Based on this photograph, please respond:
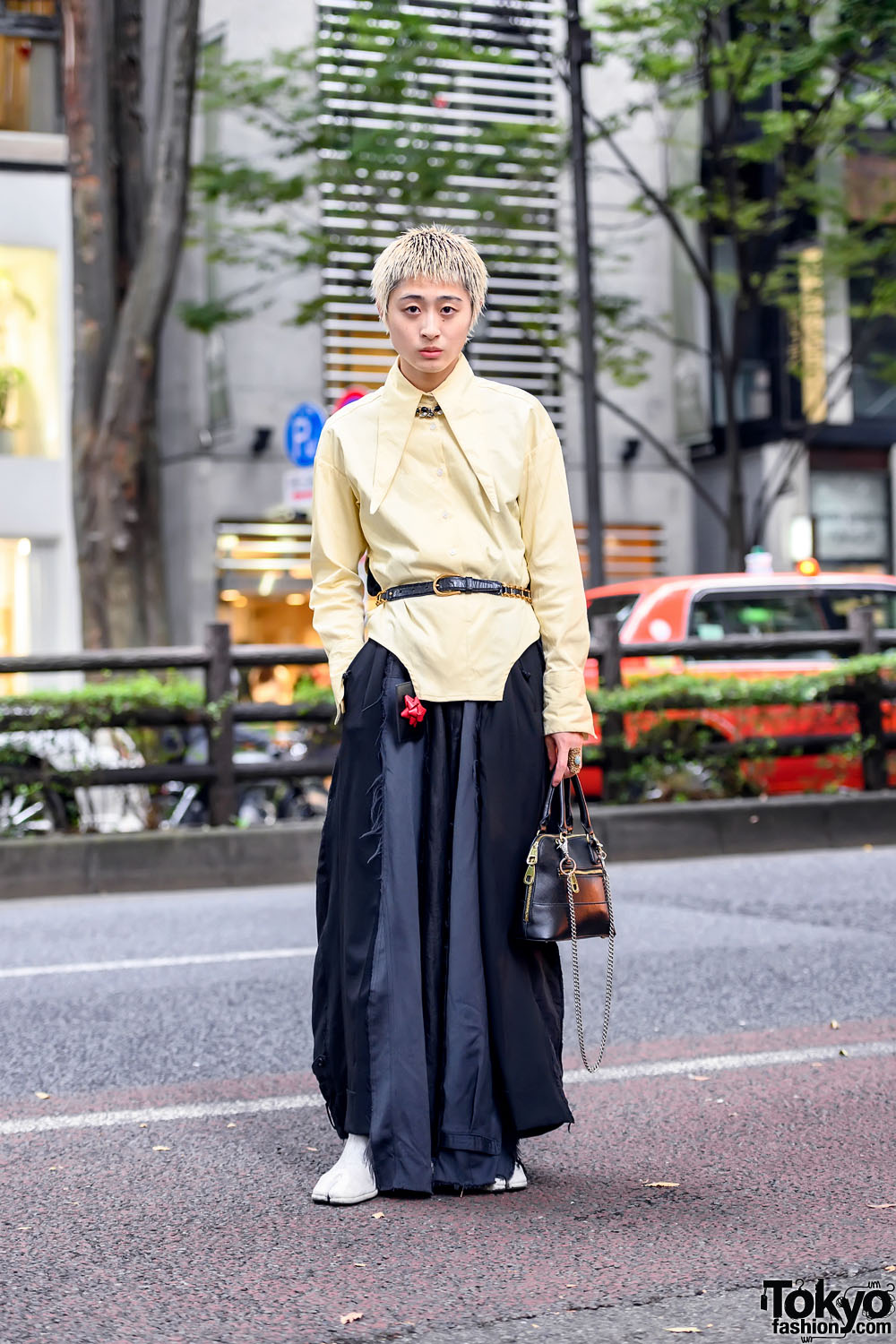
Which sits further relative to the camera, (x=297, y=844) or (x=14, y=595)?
(x=14, y=595)

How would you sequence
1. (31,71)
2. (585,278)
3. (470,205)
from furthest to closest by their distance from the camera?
(470,205), (31,71), (585,278)

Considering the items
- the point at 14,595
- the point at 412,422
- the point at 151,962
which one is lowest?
the point at 151,962

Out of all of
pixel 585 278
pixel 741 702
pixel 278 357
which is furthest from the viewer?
pixel 278 357

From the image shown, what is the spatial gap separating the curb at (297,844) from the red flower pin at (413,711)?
683cm

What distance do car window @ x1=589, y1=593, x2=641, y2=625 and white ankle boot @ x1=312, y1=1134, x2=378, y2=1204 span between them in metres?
9.09

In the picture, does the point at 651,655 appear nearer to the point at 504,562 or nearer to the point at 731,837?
the point at 731,837

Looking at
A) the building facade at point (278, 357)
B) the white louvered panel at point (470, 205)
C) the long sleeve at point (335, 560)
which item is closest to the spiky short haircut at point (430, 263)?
the long sleeve at point (335, 560)

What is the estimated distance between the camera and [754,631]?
13023mm

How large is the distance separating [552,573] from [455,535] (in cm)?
24

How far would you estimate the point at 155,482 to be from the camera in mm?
13484

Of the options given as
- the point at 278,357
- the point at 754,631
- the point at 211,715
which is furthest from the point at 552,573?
the point at 278,357

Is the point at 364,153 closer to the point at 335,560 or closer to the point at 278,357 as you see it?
the point at 278,357

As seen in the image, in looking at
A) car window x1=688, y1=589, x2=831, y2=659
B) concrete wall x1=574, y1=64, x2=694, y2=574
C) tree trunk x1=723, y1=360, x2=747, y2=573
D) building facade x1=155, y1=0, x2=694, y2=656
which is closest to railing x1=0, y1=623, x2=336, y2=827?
car window x1=688, y1=589, x2=831, y2=659

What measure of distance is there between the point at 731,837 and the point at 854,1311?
28.2 feet
